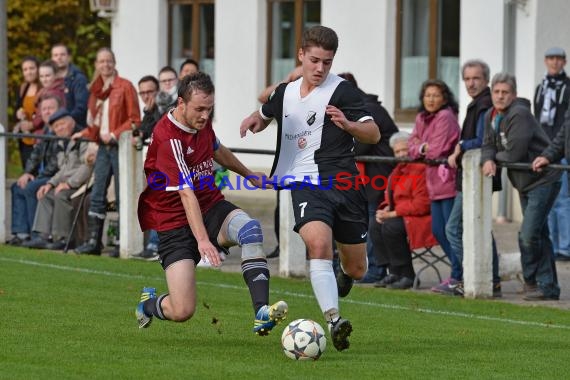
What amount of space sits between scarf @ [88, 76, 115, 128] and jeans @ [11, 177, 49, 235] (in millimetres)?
1047

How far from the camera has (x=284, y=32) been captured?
87.7ft

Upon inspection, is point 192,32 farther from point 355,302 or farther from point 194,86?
point 194,86

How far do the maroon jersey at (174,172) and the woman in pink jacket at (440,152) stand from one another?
14.4 ft

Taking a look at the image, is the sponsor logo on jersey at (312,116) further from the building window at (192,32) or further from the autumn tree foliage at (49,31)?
the autumn tree foliage at (49,31)

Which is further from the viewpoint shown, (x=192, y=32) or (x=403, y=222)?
(x=192, y=32)

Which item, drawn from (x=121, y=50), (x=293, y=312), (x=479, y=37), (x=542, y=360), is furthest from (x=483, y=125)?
(x=121, y=50)

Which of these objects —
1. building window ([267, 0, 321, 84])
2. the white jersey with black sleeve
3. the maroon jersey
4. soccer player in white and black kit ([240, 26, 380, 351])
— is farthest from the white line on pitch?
building window ([267, 0, 321, 84])

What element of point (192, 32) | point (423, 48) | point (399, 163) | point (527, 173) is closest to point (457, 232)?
point (527, 173)

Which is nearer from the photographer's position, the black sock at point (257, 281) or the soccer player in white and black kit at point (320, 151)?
the black sock at point (257, 281)

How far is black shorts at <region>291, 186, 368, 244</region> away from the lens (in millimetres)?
10797

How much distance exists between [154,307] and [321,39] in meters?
2.16

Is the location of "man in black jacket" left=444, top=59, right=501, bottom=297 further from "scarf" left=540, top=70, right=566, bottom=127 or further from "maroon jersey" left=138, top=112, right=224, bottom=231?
"maroon jersey" left=138, top=112, right=224, bottom=231

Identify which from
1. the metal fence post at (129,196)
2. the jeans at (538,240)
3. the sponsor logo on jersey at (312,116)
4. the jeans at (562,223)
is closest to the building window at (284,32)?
the metal fence post at (129,196)

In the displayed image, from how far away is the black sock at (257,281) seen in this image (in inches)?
404
